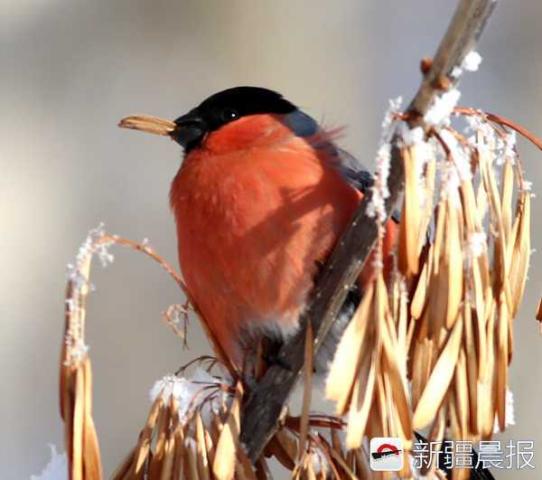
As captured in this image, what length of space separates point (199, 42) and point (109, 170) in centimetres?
67

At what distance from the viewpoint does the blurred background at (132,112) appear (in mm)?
3529

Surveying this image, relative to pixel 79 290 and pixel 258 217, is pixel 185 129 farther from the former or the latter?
pixel 79 290

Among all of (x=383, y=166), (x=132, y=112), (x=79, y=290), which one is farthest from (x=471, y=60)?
(x=132, y=112)

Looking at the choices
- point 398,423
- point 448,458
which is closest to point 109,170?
point 448,458

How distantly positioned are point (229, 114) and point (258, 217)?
37 cm

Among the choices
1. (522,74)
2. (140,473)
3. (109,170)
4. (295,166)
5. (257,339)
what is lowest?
(140,473)

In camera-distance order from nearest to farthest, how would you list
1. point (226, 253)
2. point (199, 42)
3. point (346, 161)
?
point (226, 253)
point (346, 161)
point (199, 42)

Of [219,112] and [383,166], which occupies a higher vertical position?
[219,112]

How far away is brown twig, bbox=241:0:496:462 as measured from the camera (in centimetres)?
128

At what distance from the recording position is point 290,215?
1783mm

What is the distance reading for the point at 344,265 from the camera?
58.1 inches

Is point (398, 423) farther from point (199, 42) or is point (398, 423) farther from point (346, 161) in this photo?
point (199, 42)

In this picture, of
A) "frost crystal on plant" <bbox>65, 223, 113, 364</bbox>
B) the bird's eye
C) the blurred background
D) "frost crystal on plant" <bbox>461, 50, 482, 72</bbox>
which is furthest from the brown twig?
the blurred background

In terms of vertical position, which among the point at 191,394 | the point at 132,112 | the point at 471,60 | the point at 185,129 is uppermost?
the point at 132,112
